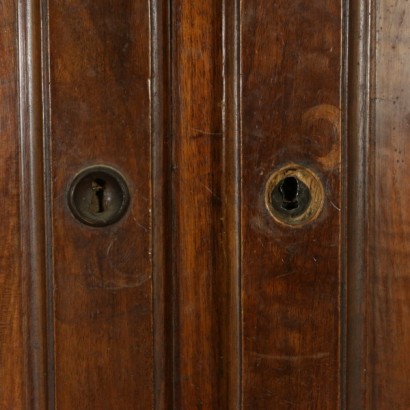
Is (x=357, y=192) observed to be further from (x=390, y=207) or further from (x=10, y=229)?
(x=10, y=229)

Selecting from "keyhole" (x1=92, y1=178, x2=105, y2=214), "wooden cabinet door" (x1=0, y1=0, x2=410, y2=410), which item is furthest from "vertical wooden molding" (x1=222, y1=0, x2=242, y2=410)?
"keyhole" (x1=92, y1=178, x2=105, y2=214)

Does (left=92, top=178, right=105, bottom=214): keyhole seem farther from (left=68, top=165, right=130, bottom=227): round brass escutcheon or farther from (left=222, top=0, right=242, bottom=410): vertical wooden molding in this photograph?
(left=222, top=0, right=242, bottom=410): vertical wooden molding

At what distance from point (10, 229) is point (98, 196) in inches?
3.4

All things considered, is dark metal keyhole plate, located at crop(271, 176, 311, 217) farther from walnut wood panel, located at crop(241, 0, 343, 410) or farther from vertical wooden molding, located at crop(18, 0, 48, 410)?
vertical wooden molding, located at crop(18, 0, 48, 410)

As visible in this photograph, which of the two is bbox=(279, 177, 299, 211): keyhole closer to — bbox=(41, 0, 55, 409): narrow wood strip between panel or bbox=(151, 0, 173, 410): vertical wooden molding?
bbox=(151, 0, 173, 410): vertical wooden molding

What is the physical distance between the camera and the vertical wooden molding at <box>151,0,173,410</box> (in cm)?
53

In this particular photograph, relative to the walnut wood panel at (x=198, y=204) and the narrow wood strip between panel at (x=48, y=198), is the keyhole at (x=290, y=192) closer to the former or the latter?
the walnut wood panel at (x=198, y=204)

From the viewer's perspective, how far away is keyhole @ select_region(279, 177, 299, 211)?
527 millimetres

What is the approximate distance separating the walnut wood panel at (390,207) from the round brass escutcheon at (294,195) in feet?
0.17

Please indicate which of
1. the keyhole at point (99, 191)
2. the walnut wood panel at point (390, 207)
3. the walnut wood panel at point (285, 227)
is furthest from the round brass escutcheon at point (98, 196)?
the walnut wood panel at point (390, 207)

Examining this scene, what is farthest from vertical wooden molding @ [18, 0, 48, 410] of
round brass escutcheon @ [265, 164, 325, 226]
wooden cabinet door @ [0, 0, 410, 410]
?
round brass escutcheon @ [265, 164, 325, 226]

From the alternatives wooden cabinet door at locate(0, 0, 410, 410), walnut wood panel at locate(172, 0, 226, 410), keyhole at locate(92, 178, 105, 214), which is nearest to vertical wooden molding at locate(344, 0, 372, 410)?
wooden cabinet door at locate(0, 0, 410, 410)

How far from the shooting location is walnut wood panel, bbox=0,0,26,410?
519 mm

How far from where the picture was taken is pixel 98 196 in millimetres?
536
